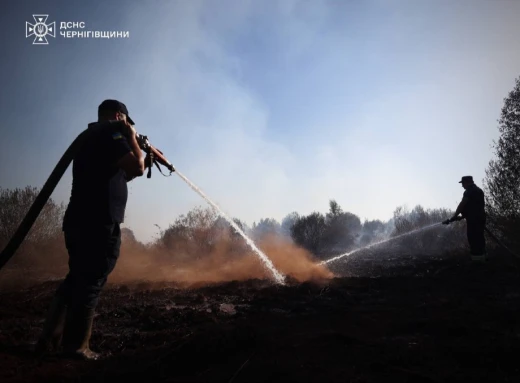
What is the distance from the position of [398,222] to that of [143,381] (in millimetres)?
38612

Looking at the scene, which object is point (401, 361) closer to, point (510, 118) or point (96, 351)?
point (96, 351)

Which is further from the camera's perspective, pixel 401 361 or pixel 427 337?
pixel 427 337

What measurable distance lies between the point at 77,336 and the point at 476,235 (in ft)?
37.1

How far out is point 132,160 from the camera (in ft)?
10.3

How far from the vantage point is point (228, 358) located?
246 cm

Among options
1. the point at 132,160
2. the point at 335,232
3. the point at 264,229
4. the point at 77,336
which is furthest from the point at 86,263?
the point at 264,229

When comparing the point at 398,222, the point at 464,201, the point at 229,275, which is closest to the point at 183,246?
the point at 229,275

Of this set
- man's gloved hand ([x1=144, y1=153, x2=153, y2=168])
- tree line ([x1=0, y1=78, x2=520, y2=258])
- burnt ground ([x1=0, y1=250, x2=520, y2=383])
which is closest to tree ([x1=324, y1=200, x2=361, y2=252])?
tree line ([x1=0, y1=78, x2=520, y2=258])

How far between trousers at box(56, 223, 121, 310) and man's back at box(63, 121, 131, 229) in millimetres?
102

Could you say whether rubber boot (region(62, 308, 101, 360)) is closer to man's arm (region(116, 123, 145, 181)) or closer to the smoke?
man's arm (region(116, 123, 145, 181))

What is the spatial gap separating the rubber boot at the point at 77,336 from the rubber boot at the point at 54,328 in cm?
21

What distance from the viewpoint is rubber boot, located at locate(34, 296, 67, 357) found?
2.82 metres

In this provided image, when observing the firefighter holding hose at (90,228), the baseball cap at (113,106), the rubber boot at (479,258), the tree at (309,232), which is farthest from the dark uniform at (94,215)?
the tree at (309,232)

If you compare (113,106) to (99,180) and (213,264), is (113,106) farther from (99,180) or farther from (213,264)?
(213,264)
